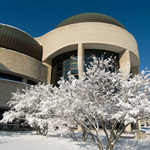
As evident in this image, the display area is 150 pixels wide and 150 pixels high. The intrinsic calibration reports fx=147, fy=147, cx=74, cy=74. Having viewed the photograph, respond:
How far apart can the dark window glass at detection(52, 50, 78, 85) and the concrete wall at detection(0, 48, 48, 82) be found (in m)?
2.35

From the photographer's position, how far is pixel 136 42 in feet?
95.3

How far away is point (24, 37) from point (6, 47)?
13.4 ft

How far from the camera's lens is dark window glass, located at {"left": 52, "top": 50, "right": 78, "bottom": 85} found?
A: 25198 mm

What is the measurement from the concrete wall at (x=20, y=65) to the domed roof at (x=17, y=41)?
231cm

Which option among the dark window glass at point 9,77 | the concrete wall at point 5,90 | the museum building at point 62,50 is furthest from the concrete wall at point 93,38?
the concrete wall at point 5,90

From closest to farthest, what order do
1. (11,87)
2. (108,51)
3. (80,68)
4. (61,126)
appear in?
(61,126) < (11,87) < (80,68) < (108,51)

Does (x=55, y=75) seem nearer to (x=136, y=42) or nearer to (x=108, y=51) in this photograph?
(x=108, y=51)

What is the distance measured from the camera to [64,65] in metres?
26.3

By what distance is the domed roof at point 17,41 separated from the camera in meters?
24.9

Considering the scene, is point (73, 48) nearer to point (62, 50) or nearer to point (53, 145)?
point (62, 50)

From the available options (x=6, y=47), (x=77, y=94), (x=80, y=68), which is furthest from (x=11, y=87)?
(x=77, y=94)

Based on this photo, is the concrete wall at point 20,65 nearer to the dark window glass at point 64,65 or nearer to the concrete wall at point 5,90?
the concrete wall at point 5,90

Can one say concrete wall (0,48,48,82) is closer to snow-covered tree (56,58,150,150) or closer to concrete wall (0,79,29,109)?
concrete wall (0,79,29,109)

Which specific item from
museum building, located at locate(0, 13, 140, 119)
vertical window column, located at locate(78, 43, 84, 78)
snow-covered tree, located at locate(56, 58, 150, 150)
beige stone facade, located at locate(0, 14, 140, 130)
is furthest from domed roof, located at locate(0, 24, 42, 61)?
snow-covered tree, located at locate(56, 58, 150, 150)
